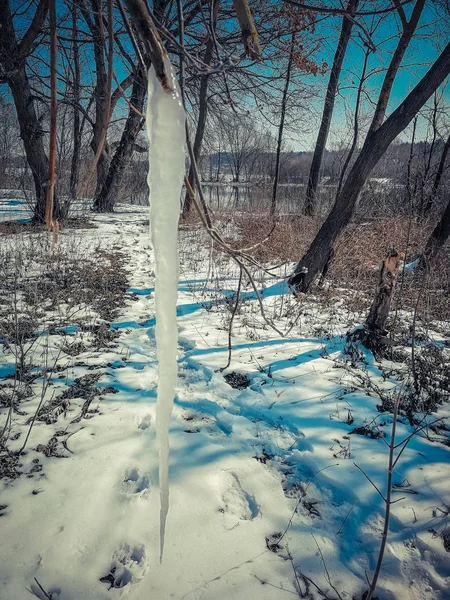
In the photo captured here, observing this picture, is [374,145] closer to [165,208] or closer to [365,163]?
[365,163]

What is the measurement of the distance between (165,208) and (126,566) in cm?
132

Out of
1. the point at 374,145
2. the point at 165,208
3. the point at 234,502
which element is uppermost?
the point at 374,145

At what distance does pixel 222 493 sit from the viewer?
1.54m

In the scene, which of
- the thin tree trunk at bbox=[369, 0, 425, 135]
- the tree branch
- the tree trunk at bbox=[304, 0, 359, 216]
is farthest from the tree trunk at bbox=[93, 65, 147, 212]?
the tree branch

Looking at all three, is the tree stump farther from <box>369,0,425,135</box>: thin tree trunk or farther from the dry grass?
<box>369,0,425,135</box>: thin tree trunk

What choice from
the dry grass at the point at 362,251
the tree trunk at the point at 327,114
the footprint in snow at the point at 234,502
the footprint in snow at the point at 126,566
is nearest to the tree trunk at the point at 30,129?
the dry grass at the point at 362,251

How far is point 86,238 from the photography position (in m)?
6.28

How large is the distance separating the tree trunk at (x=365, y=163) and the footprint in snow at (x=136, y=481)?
2.37m

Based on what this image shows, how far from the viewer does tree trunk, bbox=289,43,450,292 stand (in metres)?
3.43

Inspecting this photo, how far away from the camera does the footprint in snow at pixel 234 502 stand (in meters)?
1.42

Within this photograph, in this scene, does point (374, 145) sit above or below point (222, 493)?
above

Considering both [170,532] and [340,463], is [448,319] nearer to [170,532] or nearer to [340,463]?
[340,463]

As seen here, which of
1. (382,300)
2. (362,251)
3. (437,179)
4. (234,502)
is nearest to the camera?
(234,502)

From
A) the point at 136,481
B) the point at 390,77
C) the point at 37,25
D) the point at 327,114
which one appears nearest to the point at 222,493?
the point at 136,481
